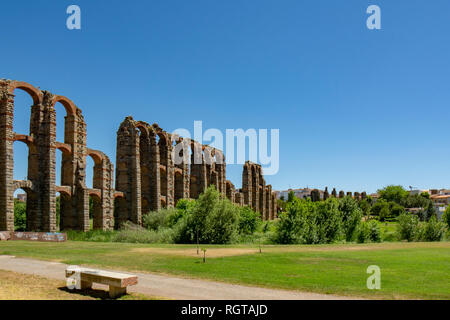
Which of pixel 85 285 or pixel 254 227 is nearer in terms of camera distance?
pixel 85 285

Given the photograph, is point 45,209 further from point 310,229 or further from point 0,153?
point 310,229

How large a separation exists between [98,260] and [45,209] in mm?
18274

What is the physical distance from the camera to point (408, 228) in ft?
119

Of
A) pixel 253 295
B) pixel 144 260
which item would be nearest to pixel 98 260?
pixel 144 260

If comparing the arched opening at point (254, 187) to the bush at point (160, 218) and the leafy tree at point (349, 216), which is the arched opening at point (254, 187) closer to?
the leafy tree at point (349, 216)

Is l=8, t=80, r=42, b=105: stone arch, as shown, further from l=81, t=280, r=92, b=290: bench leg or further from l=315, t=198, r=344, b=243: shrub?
l=81, t=280, r=92, b=290: bench leg

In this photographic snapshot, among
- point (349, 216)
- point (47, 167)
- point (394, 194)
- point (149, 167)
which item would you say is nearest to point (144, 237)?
point (47, 167)

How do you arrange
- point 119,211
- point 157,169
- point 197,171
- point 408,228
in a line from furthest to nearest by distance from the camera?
point 197,171 → point 157,169 → point 119,211 → point 408,228

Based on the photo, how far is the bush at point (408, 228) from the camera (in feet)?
119

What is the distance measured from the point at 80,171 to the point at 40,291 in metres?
26.0

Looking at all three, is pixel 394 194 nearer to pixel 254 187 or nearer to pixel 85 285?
pixel 254 187

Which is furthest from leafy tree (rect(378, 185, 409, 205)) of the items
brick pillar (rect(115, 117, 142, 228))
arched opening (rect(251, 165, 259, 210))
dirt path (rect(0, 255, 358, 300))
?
dirt path (rect(0, 255, 358, 300))

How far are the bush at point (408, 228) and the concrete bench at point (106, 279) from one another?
107ft

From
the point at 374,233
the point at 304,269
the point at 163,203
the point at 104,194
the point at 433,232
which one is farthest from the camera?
the point at 163,203
